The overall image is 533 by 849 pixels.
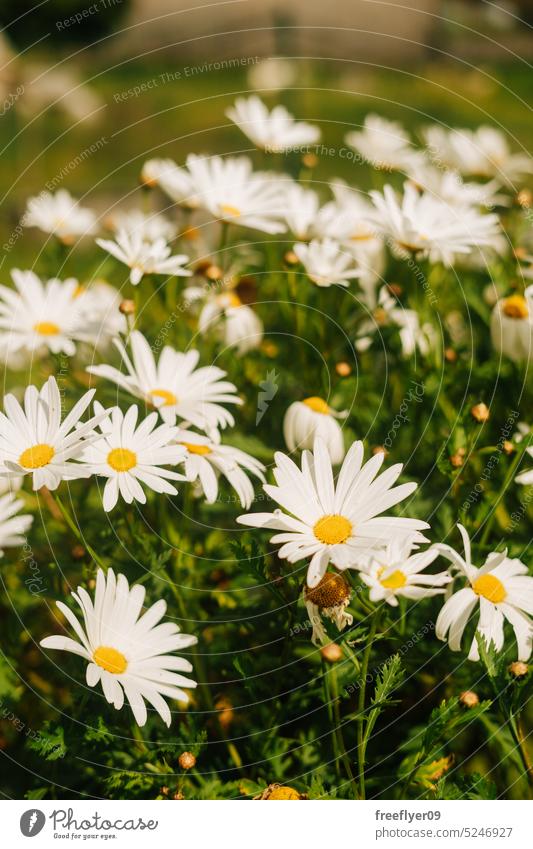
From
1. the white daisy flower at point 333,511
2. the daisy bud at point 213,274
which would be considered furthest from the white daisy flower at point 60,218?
the white daisy flower at point 333,511

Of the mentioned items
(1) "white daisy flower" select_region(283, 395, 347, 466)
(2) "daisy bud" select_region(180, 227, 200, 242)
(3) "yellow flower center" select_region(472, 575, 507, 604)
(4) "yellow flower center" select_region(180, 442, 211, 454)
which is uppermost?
(2) "daisy bud" select_region(180, 227, 200, 242)

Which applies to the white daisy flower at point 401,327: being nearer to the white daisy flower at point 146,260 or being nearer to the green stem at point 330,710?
the white daisy flower at point 146,260

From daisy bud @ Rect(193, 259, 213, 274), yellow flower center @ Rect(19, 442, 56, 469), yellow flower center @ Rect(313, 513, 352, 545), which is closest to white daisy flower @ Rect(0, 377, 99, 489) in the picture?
yellow flower center @ Rect(19, 442, 56, 469)

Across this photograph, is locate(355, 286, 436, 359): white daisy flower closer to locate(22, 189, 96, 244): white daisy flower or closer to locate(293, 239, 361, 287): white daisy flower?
locate(293, 239, 361, 287): white daisy flower

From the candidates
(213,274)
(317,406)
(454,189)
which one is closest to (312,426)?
(317,406)

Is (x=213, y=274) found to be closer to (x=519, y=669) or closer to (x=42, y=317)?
(x=42, y=317)

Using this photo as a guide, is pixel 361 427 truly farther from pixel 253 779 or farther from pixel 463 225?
pixel 253 779
